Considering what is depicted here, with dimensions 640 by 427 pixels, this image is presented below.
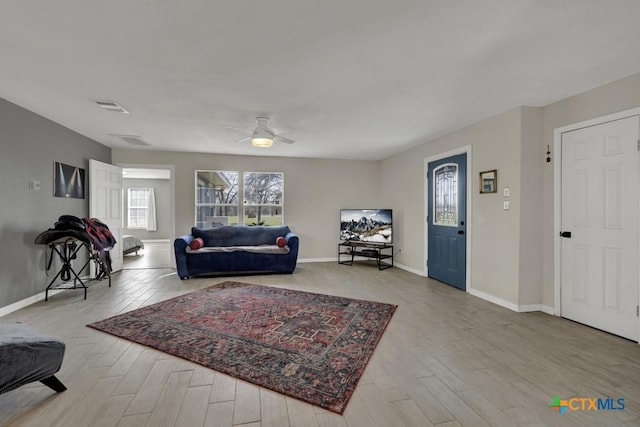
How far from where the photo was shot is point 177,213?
634 cm

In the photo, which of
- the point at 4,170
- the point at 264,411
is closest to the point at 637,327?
the point at 264,411

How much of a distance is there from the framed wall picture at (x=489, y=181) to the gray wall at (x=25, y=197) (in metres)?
5.93

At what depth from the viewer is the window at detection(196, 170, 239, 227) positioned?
21.3 feet

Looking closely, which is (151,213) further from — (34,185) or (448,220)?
(448,220)

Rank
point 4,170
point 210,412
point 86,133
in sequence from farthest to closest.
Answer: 1. point 86,133
2. point 4,170
3. point 210,412

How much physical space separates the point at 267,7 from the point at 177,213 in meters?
5.40

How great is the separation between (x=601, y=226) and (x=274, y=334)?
11.6 ft

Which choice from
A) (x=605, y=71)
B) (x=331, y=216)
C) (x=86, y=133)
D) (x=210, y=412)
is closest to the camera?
(x=210, y=412)

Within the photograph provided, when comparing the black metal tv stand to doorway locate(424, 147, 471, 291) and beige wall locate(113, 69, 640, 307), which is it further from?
Answer: doorway locate(424, 147, 471, 291)

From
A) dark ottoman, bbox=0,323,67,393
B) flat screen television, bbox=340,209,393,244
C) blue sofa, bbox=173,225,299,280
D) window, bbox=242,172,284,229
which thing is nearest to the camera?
dark ottoman, bbox=0,323,67,393

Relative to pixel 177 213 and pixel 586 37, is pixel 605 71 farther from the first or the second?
pixel 177 213

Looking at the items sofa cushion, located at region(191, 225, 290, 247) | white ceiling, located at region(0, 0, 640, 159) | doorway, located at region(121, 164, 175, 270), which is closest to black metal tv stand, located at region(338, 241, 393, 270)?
sofa cushion, located at region(191, 225, 290, 247)

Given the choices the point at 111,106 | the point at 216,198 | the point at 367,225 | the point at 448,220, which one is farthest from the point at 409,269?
the point at 111,106

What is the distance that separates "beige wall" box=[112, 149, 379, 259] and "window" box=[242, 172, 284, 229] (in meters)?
0.14
